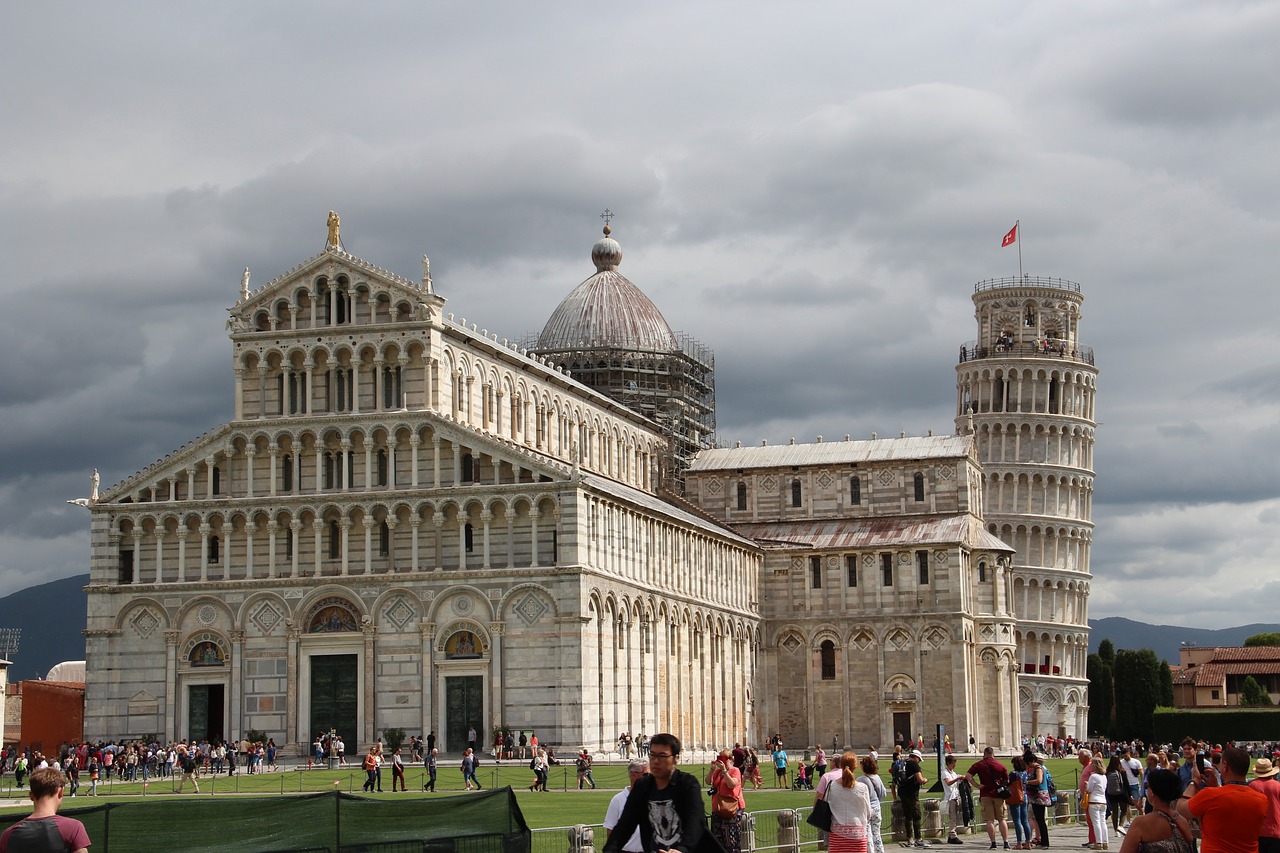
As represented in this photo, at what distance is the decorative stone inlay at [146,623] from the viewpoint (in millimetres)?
74062

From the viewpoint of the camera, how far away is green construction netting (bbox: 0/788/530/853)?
74.0ft

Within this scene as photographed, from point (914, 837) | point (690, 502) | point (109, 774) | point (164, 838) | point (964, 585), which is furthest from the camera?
point (690, 502)

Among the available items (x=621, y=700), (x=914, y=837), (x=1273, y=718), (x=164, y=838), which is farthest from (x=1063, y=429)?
(x=164, y=838)

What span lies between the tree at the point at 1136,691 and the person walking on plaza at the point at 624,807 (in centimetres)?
10193

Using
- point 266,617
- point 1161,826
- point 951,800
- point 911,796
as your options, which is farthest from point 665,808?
point 266,617

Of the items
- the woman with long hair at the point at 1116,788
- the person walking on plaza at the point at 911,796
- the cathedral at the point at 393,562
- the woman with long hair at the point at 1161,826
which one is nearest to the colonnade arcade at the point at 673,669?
the cathedral at the point at 393,562

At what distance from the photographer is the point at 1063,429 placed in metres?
125

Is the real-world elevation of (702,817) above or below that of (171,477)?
below

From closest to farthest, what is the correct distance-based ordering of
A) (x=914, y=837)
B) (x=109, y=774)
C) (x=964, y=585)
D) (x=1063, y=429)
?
(x=914, y=837) → (x=109, y=774) → (x=964, y=585) → (x=1063, y=429)

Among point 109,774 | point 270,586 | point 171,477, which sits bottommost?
point 109,774

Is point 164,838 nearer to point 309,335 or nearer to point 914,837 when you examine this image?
point 914,837

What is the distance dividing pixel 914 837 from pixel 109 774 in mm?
38484

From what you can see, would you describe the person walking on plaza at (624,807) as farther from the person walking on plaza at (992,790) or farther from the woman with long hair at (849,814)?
the person walking on plaza at (992,790)

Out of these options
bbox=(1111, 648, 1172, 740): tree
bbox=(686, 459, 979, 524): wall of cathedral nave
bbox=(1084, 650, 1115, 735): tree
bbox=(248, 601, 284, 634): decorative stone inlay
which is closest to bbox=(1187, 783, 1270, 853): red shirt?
bbox=(248, 601, 284, 634): decorative stone inlay
